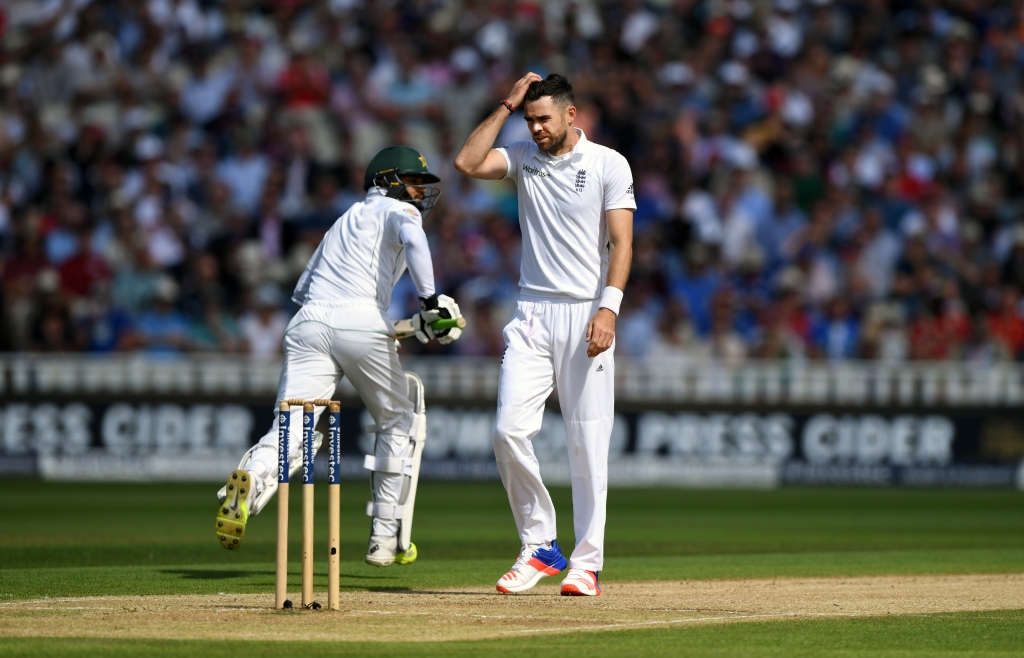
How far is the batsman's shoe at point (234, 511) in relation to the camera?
725 centimetres

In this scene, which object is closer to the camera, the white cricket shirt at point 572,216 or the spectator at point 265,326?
the white cricket shirt at point 572,216

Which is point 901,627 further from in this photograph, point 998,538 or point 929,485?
point 929,485

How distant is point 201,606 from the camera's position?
6578 millimetres

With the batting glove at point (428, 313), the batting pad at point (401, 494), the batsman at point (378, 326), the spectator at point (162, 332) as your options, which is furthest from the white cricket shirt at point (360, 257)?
the spectator at point (162, 332)

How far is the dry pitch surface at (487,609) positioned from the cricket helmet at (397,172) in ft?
7.10

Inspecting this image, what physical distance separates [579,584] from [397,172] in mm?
2463

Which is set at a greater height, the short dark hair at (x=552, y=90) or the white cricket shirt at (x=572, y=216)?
the short dark hair at (x=552, y=90)

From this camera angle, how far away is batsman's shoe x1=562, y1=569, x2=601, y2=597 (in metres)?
7.09

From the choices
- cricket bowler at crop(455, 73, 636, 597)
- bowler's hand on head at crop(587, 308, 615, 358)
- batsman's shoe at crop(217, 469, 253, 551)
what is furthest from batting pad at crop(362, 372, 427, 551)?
bowler's hand on head at crop(587, 308, 615, 358)

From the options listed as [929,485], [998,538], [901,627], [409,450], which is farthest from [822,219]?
[901,627]

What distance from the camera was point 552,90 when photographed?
716 centimetres

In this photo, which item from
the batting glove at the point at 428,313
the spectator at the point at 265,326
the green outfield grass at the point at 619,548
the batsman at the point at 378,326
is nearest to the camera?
the green outfield grass at the point at 619,548

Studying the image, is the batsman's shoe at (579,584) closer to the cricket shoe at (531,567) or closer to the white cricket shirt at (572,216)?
the cricket shoe at (531,567)

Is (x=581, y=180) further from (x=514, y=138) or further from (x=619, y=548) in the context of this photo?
(x=514, y=138)
